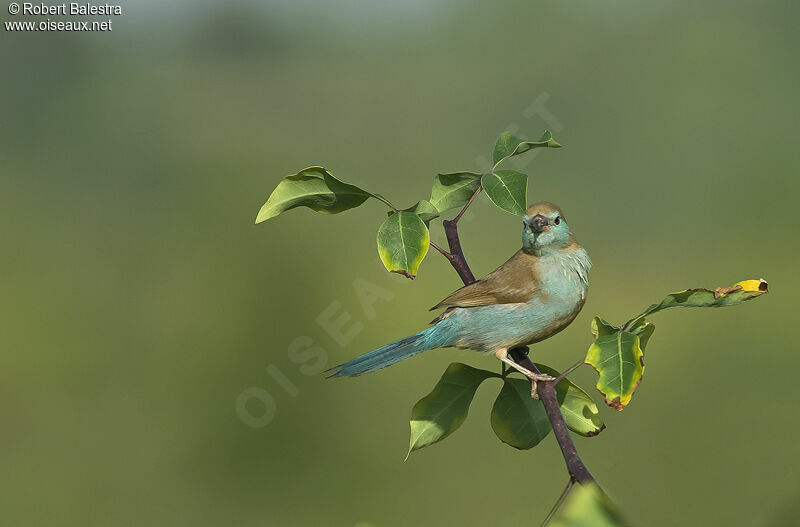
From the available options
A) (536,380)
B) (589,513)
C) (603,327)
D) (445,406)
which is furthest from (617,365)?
(589,513)

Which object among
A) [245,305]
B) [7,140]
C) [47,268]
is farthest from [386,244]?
[7,140]

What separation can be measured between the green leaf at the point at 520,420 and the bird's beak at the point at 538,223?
18.0 inches

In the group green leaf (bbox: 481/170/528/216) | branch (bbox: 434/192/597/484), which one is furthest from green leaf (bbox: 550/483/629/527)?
green leaf (bbox: 481/170/528/216)

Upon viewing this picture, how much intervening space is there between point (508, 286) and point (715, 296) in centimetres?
70

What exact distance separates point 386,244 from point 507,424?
1.50 ft

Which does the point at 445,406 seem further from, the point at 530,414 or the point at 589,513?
the point at 589,513

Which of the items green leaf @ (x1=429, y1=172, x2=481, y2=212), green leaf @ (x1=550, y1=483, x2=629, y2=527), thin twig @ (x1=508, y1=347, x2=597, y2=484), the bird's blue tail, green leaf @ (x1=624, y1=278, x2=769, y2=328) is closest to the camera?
green leaf @ (x1=550, y1=483, x2=629, y2=527)

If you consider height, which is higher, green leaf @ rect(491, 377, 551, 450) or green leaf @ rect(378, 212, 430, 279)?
green leaf @ rect(378, 212, 430, 279)

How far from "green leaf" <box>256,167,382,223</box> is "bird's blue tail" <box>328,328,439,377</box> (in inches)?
13.9

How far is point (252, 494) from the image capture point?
18.2 ft

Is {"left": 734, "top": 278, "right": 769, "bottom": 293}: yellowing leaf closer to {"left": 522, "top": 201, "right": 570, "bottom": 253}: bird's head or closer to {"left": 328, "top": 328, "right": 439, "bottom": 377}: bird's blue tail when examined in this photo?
{"left": 522, "top": 201, "right": 570, "bottom": 253}: bird's head

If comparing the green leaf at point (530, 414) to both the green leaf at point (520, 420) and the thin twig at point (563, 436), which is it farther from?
the thin twig at point (563, 436)

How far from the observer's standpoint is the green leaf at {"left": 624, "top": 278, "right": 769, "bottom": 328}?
1.24m

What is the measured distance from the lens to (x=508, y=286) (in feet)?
6.21
